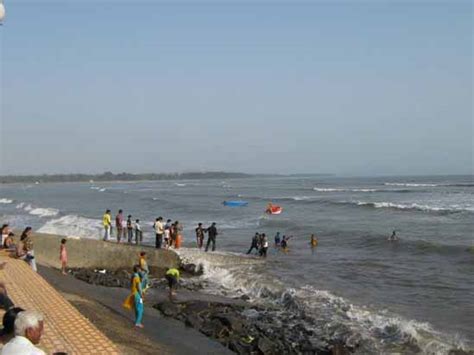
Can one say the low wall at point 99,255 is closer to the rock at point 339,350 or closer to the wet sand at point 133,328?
the wet sand at point 133,328

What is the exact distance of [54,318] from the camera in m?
9.28

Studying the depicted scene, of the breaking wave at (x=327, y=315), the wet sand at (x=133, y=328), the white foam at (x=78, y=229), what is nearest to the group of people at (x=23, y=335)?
the wet sand at (x=133, y=328)

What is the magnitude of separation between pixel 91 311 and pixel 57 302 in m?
1.48

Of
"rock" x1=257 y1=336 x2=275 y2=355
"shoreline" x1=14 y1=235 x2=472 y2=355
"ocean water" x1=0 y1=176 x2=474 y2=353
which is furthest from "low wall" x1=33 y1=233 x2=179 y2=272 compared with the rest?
"rock" x1=257 y1=336 x2=275 y2=355

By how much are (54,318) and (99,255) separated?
11116 mm

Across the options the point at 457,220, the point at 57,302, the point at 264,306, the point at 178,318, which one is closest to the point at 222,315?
the point at 178,318

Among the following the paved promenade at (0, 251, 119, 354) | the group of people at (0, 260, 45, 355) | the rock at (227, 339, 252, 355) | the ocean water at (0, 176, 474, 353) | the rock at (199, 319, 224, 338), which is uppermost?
the group of people at (0, 260, 45, 355)

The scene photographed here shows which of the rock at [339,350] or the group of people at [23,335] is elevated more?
the group of people at [23,335]

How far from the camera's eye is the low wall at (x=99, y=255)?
19969 millimetres

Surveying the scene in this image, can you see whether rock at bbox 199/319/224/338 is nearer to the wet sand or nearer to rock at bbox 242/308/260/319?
the wet sand

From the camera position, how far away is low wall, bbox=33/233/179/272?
20.0 metres

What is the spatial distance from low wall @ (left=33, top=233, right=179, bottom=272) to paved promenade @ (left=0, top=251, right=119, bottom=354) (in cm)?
606

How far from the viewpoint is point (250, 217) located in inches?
1865

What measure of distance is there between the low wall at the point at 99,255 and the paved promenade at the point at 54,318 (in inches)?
238
